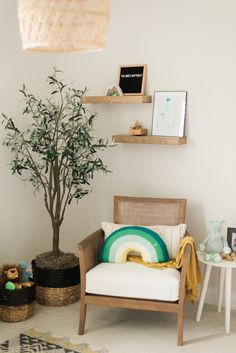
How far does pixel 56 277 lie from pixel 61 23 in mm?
2559

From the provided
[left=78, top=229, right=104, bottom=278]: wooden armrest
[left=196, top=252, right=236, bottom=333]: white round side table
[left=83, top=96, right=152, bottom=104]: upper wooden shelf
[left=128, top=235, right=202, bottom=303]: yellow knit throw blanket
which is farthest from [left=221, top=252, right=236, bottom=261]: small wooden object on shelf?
[left=83, top=96, right=152, bottom=104]: upper wooden shelf

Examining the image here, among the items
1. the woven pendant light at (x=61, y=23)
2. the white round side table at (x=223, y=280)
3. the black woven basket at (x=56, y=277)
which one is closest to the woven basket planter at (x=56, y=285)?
the black woven basket at (x=56, y=277)

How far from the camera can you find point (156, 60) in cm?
399

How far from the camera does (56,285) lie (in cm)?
388

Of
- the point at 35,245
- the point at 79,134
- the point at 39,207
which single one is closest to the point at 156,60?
the point at 79,134

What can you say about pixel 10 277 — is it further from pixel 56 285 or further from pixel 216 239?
pixel 216 239

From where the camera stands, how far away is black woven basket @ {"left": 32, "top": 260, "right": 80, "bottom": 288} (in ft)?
12.6

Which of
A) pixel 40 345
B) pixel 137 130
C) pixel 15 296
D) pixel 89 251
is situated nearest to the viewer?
pixel 40 345

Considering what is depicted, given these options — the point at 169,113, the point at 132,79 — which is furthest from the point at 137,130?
the point at 132,79

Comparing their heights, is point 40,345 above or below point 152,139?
below

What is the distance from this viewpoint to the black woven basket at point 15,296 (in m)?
3.60

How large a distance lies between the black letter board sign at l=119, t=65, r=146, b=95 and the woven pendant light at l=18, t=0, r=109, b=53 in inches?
93.2

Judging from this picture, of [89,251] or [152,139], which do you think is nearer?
[89,251]

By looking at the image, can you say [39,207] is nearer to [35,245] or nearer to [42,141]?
[35,245]
